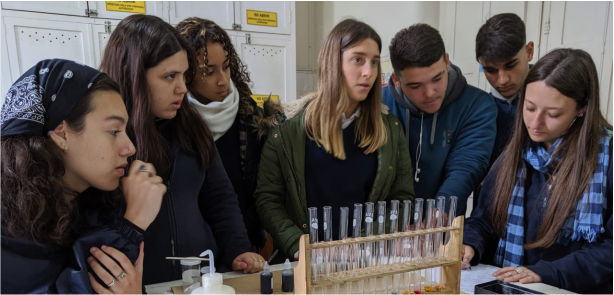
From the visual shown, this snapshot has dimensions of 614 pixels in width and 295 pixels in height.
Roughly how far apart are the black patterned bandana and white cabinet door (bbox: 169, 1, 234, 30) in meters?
2.51

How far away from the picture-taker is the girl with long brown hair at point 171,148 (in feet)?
3.99

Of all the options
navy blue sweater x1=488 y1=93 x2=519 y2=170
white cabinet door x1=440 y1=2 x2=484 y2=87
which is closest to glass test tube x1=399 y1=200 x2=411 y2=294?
navy blue sweater x1=488 y1=93 x2=519 y2=170

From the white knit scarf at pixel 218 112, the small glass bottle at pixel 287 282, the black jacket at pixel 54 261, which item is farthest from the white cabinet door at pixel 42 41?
the small glass bottle at pixel 287 282

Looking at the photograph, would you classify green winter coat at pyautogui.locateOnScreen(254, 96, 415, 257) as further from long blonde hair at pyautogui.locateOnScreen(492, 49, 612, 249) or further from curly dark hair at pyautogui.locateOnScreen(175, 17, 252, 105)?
long blonde hair at pyautogui.locateOnScreen(492, 49, 612, 249)

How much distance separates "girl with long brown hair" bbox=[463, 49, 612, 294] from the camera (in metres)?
1.35

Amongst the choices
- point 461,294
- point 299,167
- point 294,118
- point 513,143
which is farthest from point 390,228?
point 513,143

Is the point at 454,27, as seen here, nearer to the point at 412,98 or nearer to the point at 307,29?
Result: the point at 307,29

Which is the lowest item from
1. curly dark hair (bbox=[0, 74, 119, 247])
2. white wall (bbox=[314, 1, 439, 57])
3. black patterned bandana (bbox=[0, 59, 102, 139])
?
curly dark hair (bbox=[0, 74, 119, 247])

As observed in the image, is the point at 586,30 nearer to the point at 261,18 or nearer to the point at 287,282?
the point at 261,18

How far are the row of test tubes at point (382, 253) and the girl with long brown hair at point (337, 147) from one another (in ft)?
1.46

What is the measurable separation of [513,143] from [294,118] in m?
0.97

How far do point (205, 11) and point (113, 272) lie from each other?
2835mm

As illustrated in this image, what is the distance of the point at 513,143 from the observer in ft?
5.32

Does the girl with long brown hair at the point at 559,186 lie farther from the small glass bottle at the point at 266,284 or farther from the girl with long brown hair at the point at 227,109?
the girl with long brown hair at the point at 227,109
